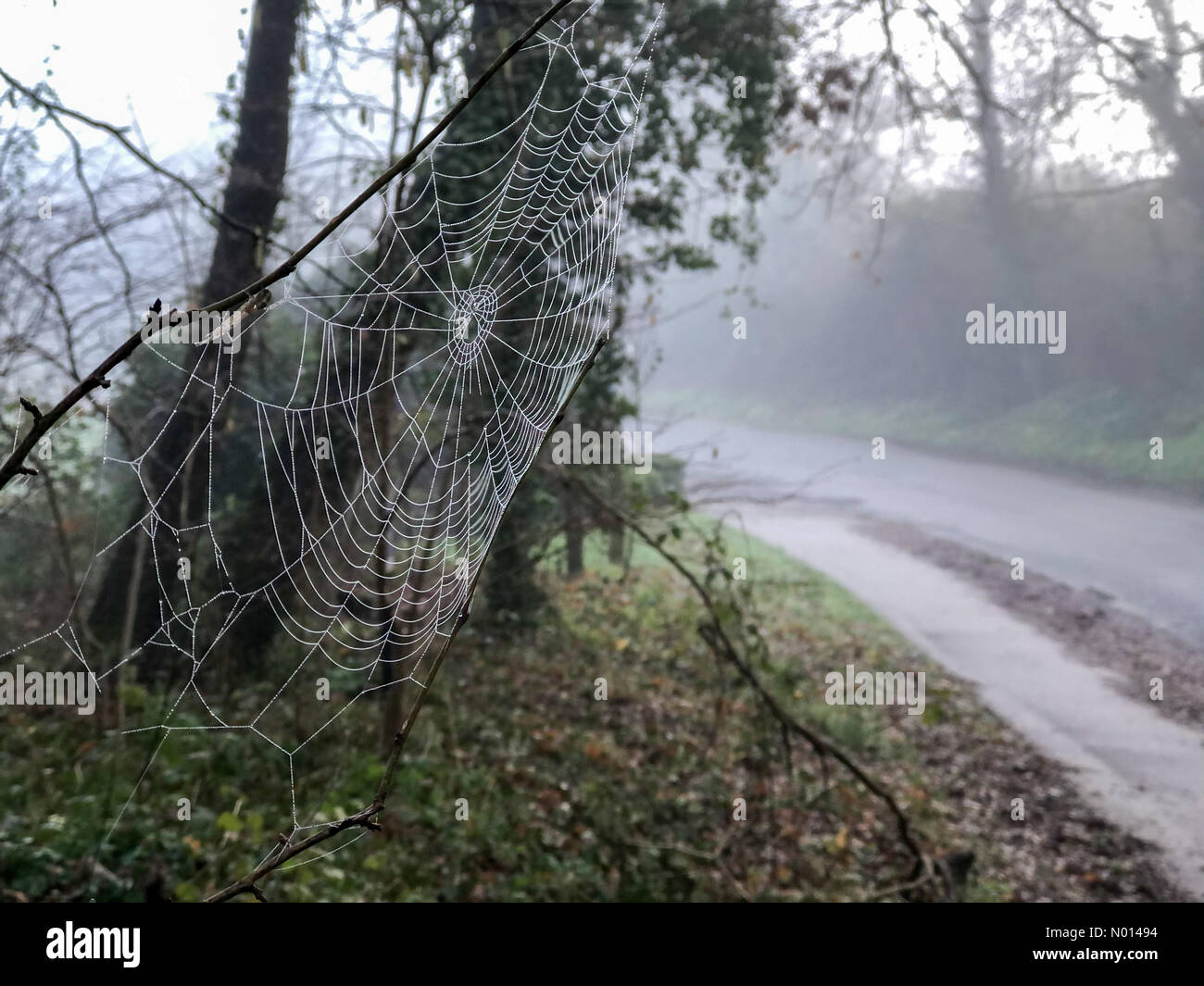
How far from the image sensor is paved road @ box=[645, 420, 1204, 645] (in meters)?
8.79

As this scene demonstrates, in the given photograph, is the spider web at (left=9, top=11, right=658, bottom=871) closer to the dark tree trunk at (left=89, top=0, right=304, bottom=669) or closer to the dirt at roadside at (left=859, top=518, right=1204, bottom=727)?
the dark tree trunk at (left=89, top=0, right=304, bottom=669)

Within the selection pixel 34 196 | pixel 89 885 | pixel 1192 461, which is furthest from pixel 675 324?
pixel 89 885

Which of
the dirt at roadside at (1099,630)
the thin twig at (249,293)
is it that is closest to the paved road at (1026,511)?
the dirt at roadside at (1099,630)
